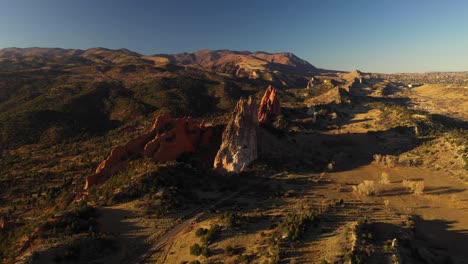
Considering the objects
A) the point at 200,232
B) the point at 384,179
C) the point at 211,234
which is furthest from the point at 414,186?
the point at 200,232

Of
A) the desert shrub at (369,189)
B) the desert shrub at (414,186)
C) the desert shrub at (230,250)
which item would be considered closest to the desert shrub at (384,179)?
the desert shrub at (414,186)

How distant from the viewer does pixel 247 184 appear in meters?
60.7

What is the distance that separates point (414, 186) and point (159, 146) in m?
47.4

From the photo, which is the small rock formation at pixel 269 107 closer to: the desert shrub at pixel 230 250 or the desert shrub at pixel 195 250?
the desert shrub at pixel 230 250

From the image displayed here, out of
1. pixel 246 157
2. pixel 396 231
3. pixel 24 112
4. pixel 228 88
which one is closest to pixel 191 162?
pixel 246 157

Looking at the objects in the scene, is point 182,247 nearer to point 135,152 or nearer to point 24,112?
point 135,152

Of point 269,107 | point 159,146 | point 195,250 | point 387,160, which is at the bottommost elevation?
point 195,250

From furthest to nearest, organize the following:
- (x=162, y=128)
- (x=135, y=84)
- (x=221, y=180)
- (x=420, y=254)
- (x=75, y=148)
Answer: (x=135, y=84), (x=75, y=148), (x=162, y=128), (x=221, y=180), (x=420, y=254)

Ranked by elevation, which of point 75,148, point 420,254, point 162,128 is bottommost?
point 420,254

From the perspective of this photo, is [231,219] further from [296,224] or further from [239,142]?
[239,142]

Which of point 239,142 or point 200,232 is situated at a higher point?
point 239,142

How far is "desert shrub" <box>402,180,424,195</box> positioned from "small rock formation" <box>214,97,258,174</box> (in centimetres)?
2930

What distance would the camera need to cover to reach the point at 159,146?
203ft

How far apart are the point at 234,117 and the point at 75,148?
46238mm
